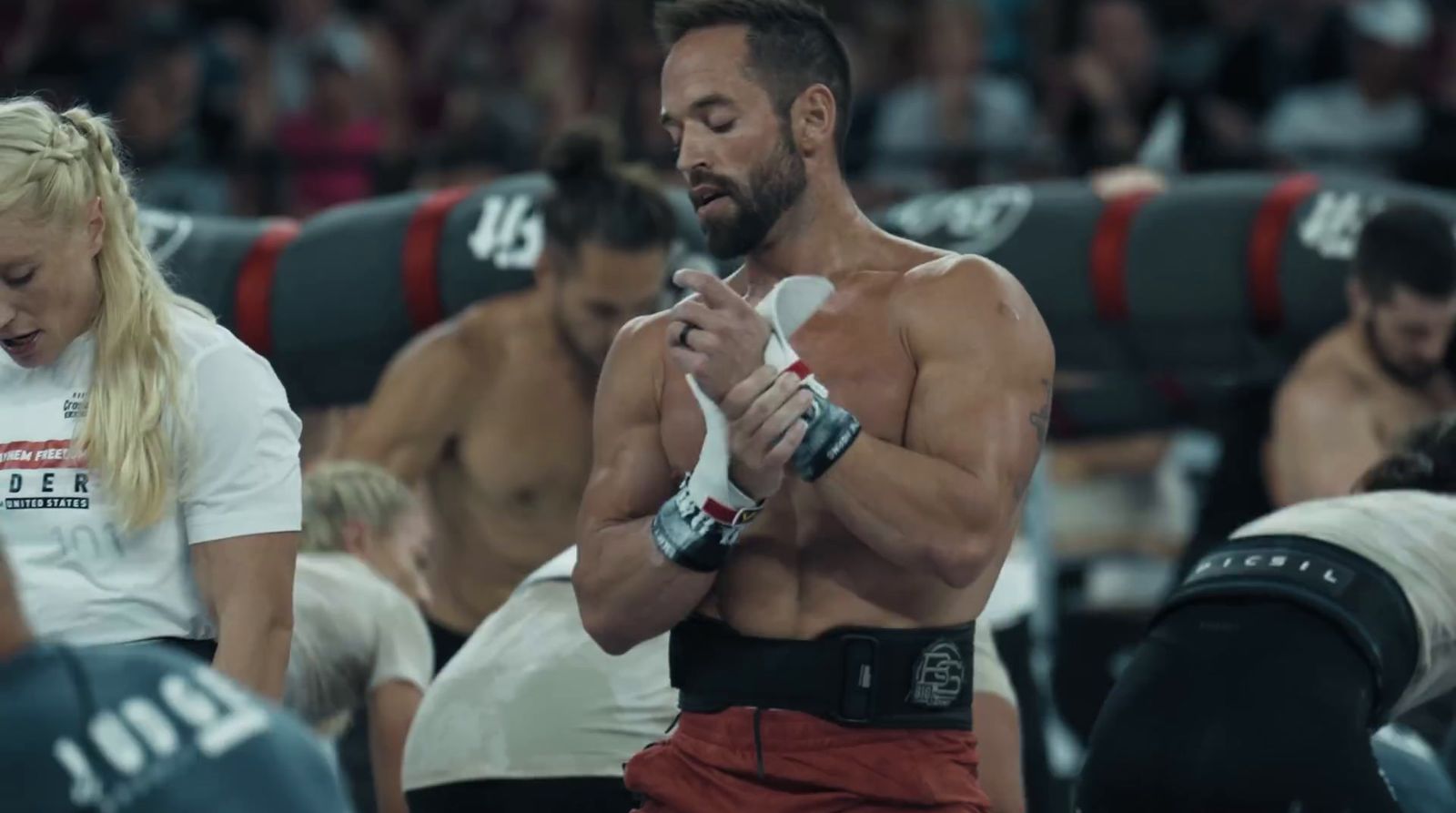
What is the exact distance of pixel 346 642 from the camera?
146 inches

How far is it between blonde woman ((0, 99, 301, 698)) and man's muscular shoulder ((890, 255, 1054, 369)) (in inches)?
29.1

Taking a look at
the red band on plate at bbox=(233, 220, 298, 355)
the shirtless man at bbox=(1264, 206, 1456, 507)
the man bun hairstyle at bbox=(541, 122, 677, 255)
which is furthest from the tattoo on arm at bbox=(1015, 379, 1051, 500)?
the red band on plate at bbox=(233, 220, 298, 355)

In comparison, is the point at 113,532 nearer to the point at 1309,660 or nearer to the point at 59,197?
the point at 59,197

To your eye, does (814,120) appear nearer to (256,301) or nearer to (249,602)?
(249,602)

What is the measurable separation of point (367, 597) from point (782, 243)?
4.13 ft

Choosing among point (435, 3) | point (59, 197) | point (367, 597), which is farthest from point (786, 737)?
point (435, 3)

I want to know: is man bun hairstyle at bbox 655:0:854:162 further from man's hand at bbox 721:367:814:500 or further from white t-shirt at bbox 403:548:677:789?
white t-shirt at bbox 403:548:677:789

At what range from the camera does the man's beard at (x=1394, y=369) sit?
16.8 ft

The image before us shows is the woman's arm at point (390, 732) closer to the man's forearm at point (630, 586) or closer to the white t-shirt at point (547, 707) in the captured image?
the white t-shirt at point (547, 707)

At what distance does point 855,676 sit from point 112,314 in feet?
3.06

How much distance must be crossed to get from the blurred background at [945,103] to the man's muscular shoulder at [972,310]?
421 centimetres

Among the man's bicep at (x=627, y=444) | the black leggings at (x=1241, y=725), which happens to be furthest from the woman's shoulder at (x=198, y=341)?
the black leggings at (x=1241, y=725)

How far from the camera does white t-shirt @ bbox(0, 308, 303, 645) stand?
8.73ft

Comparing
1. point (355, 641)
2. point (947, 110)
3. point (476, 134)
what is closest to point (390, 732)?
point (355, 641)
